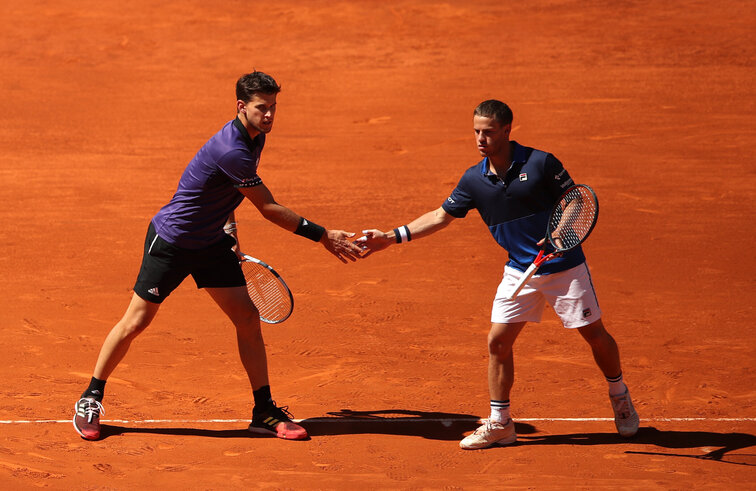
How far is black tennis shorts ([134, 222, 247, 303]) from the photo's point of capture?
6.28 meters

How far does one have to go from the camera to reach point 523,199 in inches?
239

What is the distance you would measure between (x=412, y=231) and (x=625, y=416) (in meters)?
1.83

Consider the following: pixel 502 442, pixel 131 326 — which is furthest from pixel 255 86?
pixel 502 442

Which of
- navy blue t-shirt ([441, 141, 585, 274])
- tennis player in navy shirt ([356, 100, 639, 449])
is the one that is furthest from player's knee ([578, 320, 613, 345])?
navy blue t-shirt ([441, 141, 585, 274])

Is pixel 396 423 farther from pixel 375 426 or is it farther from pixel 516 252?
pixel 516 252

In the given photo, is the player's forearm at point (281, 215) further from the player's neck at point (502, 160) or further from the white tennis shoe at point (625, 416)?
the white tennis shoe at point (625, 416)

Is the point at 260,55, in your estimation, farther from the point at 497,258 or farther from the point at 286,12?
the point at 497,258

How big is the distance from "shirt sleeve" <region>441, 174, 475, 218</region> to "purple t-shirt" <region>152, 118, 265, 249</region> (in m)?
1.24

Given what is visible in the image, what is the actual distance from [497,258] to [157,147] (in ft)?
20.6

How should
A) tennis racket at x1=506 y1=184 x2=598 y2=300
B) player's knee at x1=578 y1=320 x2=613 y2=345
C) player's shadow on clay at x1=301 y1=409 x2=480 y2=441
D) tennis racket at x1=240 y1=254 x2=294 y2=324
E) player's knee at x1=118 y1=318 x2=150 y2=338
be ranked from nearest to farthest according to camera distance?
tennis racket at x1=506 y1=184 x2=598 y2=300, player's knee at x1=578 y1=320 x2=613 y2=345, player's knee at x1=118 y1=318 x2=150 y2=338, player's shadow on clay at x1=301 y1=409 x2=480 y2=441, tennis racket at x1=240 y1=254 x2=294 y2=324

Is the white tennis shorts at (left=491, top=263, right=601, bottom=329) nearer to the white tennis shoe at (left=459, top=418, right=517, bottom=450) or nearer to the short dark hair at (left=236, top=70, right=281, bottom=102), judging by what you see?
the white tennis shoe at (left=459, top=418, right=517, bottom=450)

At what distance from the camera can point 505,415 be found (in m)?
6.30

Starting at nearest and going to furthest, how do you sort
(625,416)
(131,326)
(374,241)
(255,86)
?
(255,86) < (131,326) < (625,416) < (374,241)

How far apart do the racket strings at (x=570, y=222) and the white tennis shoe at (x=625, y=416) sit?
3.74 feet
